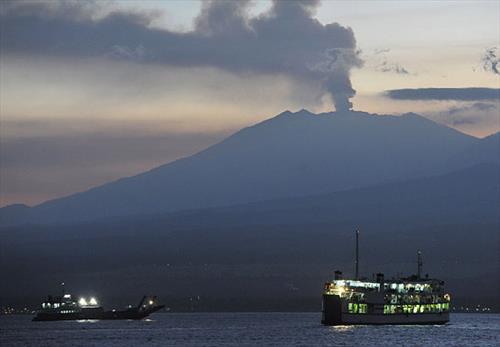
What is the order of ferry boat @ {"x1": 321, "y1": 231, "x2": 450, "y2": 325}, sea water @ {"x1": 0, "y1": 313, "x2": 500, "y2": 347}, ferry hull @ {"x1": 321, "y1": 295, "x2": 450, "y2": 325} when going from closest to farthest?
sea water @ {"x1": 0, "y1": 313, "x2": 500, "y2": 347}, ferry hull @ {"x1": 321, "y1": 295, "x2": 450, "y2": 325}, ferry boat @ {"x1": 321, "y1": 231, "x2": 450, "y2": 325}

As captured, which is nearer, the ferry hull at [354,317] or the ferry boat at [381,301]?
the ferry hull at [354,317]

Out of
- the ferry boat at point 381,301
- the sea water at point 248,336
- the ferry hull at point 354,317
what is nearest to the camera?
the sea water at point 248,336

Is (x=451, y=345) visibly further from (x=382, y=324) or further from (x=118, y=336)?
(x=118, y=336)

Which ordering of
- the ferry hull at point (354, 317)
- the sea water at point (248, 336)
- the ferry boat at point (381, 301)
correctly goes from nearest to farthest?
the sea water at point (248, 336)
the ferry hull at point (354, 317)
the ferry boat at point (381, 301)

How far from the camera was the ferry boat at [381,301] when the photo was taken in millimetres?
155000

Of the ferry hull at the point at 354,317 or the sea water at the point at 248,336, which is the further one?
the ferry hull at the point at 354,317

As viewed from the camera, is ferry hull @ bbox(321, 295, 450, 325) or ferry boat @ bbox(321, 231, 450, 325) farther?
ferry boat @ bbox(321, 231, 450, 325)

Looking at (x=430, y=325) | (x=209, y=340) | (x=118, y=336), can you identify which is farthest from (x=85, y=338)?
(x=430, y=325)

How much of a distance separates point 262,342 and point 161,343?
1039 centimetres

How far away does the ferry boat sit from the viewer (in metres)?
155

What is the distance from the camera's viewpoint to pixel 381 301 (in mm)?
158375

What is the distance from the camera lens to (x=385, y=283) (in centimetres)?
15900

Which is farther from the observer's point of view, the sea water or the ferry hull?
the ferry hull

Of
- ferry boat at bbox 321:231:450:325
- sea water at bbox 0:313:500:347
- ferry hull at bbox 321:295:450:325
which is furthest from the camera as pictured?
ferry boat at bbox 321:231:450:325
